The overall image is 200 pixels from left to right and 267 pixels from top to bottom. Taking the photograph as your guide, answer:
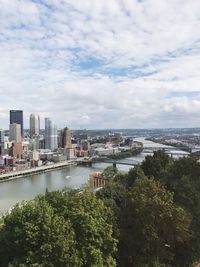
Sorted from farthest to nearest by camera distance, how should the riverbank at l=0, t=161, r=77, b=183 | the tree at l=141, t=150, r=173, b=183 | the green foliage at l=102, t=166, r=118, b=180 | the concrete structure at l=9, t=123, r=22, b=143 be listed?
the concrete structure at l=9, t=123, r=22, b=143
the riverbank at l=0, t=161, r=77, b=183
the green foliage at l=102, t=166, r=118, b=180
the tree at l=141, t=150, r=173, b=183

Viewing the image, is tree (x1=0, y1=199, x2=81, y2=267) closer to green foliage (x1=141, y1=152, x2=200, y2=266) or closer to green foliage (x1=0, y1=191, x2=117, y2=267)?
green foliage (x1=0, y1=191, x2=117, y2=267)

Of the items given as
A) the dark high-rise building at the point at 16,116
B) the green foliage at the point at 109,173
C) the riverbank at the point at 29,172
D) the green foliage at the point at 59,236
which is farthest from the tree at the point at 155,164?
the dark high-rise building at the point at 16,116

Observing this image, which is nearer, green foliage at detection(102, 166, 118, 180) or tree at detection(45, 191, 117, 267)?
tree at detection(45, 191, 117, 267)

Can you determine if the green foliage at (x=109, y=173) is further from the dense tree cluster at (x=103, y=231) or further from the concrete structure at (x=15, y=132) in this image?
the concrete structure at (x=15, y=132)

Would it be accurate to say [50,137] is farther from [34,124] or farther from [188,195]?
[188,195]

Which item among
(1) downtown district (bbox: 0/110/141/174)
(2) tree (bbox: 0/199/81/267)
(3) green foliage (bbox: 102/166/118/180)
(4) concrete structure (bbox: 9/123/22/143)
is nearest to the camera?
(2) tree (bbox: 0/199/81/267)

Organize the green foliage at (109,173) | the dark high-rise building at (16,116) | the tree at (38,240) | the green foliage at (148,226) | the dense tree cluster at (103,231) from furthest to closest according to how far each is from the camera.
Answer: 1. the dark high-rise building at (16,116)
2. the green foliage at (109,173)
3. the green foliage at (148,226)
4. the dense tree cluster at (103,231)
5. the tree at (38,240)

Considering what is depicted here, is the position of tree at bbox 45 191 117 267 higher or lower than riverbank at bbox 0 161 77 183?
higher

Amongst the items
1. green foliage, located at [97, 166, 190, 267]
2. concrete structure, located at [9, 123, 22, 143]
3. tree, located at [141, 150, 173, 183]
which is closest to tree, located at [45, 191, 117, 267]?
green foliage, located at [97, 166, 190, 267]

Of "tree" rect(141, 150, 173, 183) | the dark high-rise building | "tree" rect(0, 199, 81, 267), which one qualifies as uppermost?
the dark high-rise building
